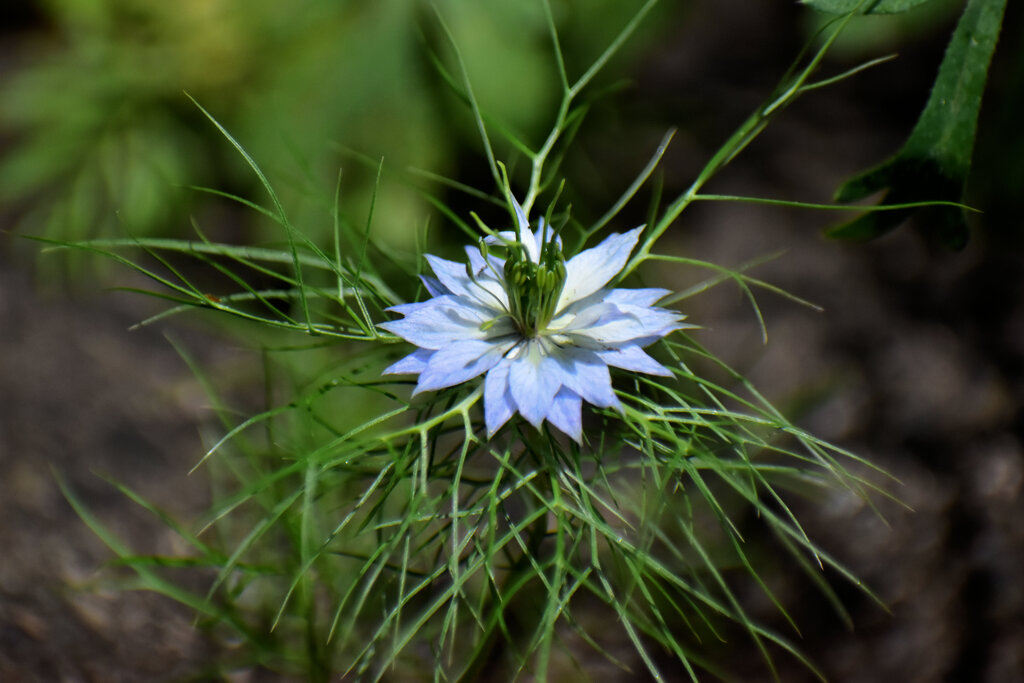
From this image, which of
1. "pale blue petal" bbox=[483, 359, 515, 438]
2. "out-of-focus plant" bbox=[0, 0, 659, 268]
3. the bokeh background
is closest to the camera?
"pale blue petal" bbox=[483, 359, 515, 438]

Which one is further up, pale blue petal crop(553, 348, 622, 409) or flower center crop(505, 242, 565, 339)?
flower center crop(505, 242, 565, 339)

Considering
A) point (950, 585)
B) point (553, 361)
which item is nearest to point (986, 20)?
point (553, 361)

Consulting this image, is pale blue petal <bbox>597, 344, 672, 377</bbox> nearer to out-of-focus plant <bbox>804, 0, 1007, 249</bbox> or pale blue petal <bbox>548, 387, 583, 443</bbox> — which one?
pale blue petal <bbox>548, 387, 583, 443</bbox>

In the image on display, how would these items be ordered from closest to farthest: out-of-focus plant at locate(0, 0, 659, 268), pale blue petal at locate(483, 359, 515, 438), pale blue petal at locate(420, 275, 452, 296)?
pale blue petal at locate(483, 359, 515, 438) → pale blue petal at locate(420, 275, 452, 296) → out-of-focus plant at locate(0, 0, 659, 268)

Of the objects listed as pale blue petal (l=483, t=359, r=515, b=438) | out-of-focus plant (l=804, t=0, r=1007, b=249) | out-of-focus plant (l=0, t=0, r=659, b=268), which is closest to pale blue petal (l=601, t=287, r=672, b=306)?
pale blue petal (l=483, t=359, r=515, b=438)

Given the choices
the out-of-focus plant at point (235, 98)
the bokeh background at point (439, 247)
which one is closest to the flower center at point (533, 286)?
the bokeh background at point (439, 247)

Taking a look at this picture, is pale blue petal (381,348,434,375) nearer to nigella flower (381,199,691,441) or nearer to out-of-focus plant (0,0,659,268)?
nigella flower (381,199,691,441)

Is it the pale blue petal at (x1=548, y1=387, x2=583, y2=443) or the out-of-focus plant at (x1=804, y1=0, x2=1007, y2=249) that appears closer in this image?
the pale blue petal at (x1=548, y1=387, x2=583, y2=443)
